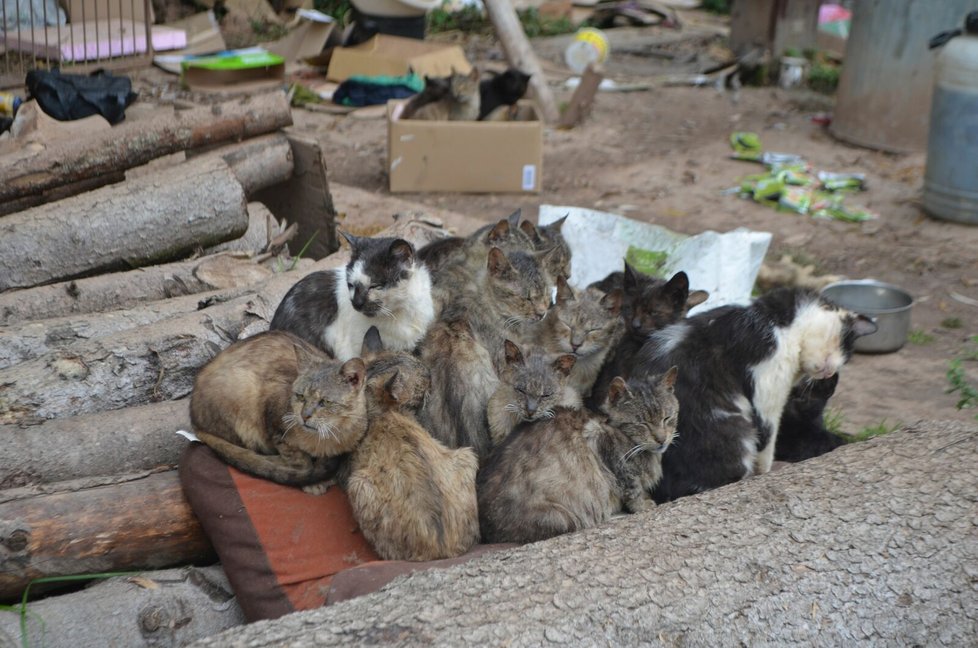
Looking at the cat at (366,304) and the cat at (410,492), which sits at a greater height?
the cat at (366,304)

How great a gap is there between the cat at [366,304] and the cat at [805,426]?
1881 mm

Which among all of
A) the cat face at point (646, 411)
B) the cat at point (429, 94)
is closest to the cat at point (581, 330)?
the cat face at point (646, 411)

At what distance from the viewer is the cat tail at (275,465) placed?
401cm

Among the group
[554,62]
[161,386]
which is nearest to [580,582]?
[161,386]

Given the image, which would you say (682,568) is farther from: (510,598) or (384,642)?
(384,642)

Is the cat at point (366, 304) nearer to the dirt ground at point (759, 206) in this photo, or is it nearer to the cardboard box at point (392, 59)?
the dirt ground at point (759, 206)

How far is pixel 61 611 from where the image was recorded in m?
3.60

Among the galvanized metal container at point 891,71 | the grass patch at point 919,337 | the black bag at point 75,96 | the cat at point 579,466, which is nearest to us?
the cat at point 579,466

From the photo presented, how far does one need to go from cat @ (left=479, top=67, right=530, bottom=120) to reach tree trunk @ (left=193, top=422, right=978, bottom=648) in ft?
25.8

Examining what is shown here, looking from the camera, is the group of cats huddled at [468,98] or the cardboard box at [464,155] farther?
the group of cats huddled at [468,98]

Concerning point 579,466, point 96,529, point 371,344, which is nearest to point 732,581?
point 579,466

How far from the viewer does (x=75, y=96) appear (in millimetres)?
7984

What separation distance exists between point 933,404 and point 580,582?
3788mm

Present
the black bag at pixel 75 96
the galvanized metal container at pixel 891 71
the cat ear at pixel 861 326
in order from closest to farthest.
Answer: the cat ear at pixel 861 326, the black bag at pixel 75 96, the galvanized metal container at pixel 891 71
